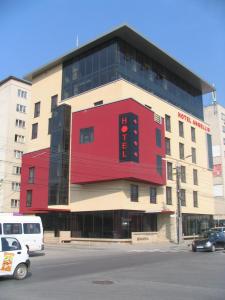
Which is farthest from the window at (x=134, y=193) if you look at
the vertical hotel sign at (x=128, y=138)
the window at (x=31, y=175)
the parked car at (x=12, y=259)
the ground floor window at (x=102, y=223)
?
the parked car at (x=12, y=259)

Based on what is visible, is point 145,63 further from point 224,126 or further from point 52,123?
point 224,126

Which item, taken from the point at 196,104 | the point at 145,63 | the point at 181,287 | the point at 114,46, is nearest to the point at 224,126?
the point at 196,104

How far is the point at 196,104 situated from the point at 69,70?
890 inches

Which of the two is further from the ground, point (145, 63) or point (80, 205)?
point (145, 63)

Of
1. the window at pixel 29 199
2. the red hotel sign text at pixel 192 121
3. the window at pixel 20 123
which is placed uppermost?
the window at pixel 20 123

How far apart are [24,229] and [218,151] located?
69641mm

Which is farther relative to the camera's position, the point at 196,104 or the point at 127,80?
the point at 196,104

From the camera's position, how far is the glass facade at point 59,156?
48.0m

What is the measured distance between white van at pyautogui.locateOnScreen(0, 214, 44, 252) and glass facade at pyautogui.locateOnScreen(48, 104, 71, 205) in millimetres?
19148

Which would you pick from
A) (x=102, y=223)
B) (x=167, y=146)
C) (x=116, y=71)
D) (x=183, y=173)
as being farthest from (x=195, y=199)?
(x=116, y=71)

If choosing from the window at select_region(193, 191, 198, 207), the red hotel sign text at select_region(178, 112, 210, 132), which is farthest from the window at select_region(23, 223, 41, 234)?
the red hotel sign text at select_region(178, 112, 210, 132)

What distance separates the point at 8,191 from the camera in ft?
231

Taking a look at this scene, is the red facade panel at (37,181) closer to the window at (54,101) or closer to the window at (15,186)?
the window at (54,101)

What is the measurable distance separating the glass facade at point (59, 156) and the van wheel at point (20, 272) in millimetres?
33938
